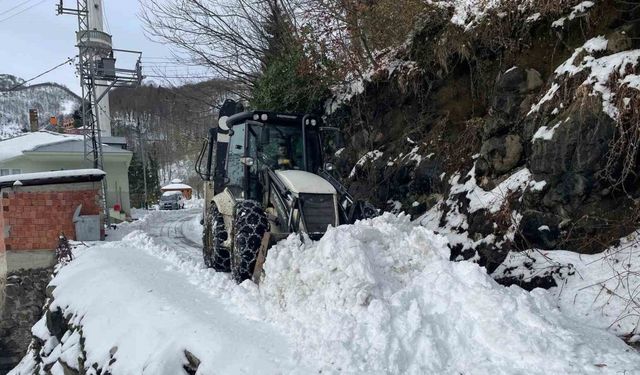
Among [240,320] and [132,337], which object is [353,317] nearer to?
[240,320]

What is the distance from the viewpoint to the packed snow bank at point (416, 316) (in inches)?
128

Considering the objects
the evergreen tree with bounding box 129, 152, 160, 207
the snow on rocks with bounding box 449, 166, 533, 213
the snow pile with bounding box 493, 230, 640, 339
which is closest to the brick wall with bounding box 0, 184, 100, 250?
the snow on rocks with bounding box 449, 166, 533, 213

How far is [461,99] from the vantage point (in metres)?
8.03

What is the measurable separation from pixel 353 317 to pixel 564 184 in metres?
3.02

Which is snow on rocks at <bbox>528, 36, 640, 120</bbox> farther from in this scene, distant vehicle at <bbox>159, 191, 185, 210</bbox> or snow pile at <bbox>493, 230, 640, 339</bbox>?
distant vehicle at <bbox>159, 191, 185, 210</bbox>

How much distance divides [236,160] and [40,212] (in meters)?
6.47

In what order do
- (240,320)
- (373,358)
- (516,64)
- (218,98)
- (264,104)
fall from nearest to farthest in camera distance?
(373,358) < (240,320) < (516,64) < (264,104) < (218,98)

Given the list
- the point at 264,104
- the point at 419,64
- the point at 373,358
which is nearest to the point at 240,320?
the point at 373,358

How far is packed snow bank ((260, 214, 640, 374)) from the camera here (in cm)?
324

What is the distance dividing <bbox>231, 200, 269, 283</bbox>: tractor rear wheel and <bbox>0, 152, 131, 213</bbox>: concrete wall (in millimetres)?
15499

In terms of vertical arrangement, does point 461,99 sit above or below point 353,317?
above

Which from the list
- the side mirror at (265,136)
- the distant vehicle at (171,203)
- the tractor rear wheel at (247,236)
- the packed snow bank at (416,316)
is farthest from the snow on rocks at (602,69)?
the distant vehicle at (171,203)

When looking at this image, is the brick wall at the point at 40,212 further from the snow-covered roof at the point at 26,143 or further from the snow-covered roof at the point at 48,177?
the snow-covered roof at the point at 26,143

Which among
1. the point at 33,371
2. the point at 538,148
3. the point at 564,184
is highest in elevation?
the point at 538,148
